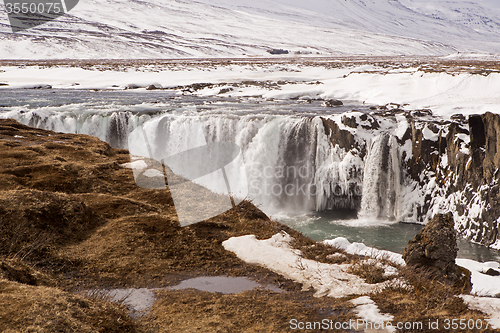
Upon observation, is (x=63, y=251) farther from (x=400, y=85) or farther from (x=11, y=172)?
(x=400, y=85)

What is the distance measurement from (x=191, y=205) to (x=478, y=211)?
41.5ft

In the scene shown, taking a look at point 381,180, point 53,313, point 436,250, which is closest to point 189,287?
point 53,313

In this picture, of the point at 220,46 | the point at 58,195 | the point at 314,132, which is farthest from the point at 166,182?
the point at 220,46

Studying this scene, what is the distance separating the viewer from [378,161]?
1959 cm

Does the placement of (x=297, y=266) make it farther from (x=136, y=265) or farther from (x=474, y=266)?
(x=474, y=266)

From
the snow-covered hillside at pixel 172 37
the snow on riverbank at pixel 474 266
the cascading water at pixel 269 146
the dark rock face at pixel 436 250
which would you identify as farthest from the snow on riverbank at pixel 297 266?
the snow-covered hillside at pixel 172 37

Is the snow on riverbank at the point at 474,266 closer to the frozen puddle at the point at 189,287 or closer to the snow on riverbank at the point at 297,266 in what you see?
the snow on riverbank at the point at 297,266

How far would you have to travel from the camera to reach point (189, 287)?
698 centimetres

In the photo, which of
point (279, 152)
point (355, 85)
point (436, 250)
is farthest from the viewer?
point (355, 85)

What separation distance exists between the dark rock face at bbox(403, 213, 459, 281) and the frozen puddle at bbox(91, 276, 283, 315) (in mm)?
3331

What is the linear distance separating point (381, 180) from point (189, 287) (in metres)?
14.9

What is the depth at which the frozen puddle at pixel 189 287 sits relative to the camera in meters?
6.31

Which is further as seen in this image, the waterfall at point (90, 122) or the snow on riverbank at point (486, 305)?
the waterfall at point (90, 122)

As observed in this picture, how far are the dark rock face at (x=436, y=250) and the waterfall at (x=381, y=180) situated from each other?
1128cm
